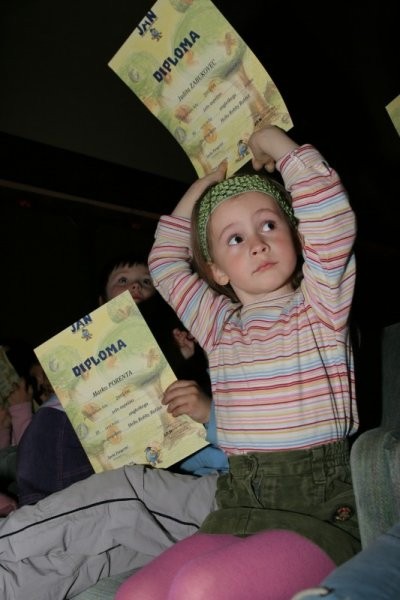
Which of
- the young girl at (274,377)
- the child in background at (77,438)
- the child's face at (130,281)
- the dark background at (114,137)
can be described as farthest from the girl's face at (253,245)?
the dark background at (114,137)

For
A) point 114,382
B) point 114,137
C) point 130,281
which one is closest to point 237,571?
point 114,382

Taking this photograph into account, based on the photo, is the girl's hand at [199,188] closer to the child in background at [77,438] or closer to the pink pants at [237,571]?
the child in background at [77,438]

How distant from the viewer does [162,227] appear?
1.16 metres

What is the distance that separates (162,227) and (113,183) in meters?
1.78

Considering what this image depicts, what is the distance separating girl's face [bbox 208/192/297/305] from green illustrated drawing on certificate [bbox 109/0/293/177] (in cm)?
13

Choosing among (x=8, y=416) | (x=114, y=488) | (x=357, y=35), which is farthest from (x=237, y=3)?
(x=114, y=488)

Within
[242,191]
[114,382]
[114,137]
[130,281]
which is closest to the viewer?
[242,191]

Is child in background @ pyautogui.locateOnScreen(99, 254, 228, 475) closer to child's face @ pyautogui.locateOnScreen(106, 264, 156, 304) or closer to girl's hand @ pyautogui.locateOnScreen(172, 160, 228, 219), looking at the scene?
child's face @ pyautogui.locateOnScreen(106, 264, 156, 304)

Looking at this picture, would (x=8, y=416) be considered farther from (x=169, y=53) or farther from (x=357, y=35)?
(x=357, y=35)

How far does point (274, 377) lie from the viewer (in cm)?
90

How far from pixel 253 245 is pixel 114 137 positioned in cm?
201

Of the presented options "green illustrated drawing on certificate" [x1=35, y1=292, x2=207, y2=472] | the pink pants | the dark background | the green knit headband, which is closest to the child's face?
"green illustrated drawing on certificate" [x1=35, y1=292, x2=207, y2=472]

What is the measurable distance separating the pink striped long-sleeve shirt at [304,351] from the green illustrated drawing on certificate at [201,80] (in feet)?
0.51

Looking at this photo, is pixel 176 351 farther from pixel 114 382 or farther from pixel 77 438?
pixel 114 382
